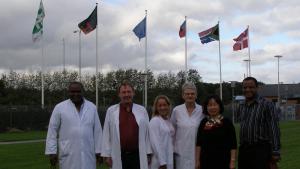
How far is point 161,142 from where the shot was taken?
317 inches

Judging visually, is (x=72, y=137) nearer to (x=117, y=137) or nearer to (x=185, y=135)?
(x=117, y=137)

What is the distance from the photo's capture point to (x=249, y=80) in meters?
8.11

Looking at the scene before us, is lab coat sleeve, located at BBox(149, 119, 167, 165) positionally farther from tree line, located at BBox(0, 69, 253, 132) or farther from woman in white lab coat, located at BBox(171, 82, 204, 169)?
tree line, located at BBox(0, 69, 253, 132)

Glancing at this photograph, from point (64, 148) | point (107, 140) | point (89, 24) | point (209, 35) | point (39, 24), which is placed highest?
point (39, 24)

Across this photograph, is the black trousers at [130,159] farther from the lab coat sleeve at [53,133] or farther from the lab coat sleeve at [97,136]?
the lab coat sleeve at [53,133]

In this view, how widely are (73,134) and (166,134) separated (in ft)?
4.50

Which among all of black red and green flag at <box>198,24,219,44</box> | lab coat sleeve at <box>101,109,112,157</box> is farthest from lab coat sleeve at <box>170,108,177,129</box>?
black red and green flag at <box>198,24,219,44</box>

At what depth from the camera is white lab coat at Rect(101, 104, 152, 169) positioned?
25.8ft

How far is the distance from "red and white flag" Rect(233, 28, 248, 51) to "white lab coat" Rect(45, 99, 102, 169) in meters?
44.3

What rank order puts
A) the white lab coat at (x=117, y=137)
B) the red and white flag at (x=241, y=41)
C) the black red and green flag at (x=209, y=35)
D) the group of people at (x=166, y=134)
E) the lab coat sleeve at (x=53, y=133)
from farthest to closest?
the red and white flag at (x=241, y=41) < the black red and green flag at (x=209, y=35) < the lab coat sleeve at (x=53, y=133) < the white lab coat at (x=117, y=137) < the group of people at (x=166, y=134)

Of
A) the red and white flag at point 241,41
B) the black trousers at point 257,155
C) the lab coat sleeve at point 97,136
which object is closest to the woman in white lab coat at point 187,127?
the black trousers at point 257,155

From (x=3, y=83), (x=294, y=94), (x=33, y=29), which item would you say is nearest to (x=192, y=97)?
(x=33, y=29)

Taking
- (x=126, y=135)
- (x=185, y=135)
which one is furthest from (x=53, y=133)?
(x=185, y=135)

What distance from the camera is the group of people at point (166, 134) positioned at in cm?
772
